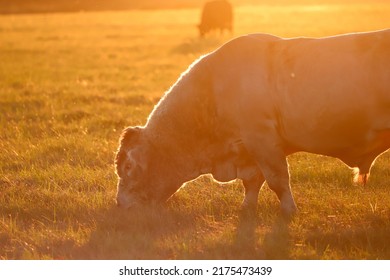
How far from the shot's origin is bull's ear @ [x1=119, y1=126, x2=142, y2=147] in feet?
23.0

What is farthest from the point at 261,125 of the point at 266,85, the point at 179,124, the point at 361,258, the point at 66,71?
the point at 66,71

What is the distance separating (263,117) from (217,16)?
32.9 meters

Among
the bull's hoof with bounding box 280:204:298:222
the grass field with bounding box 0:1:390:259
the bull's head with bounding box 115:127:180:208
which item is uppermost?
the bull's head with bounding box 115:127:180:208

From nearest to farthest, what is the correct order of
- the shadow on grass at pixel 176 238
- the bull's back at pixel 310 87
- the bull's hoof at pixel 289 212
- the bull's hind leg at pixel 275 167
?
the shadow on grass at pixel 176 238, the bull's back at pixel 310 87, the bull's hind leg at pixel 275 167, the bull's hoof at pixel 289 212

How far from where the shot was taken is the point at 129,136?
7.03 metres

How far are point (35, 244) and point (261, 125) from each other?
2271mm

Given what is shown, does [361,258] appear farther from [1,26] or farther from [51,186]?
[1,26]

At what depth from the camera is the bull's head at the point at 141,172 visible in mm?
6996

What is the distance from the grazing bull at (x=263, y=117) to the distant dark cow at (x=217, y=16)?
30053 mm

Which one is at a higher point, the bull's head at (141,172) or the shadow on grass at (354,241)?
the bull's head at (141,172)

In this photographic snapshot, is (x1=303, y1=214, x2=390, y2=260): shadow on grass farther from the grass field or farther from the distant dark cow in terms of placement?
the distant dark cow

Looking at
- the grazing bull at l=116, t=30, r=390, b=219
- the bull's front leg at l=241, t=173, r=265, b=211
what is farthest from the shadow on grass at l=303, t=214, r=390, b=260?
the bull's front leg at l=241, t=173, r=265, b=211

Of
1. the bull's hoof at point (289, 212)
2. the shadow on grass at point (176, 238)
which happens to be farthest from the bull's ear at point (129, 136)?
the bull's hoof at point (289, 212)

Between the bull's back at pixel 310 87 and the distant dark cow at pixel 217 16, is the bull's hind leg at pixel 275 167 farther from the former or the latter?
the distant dark cow at pixel 217 16
